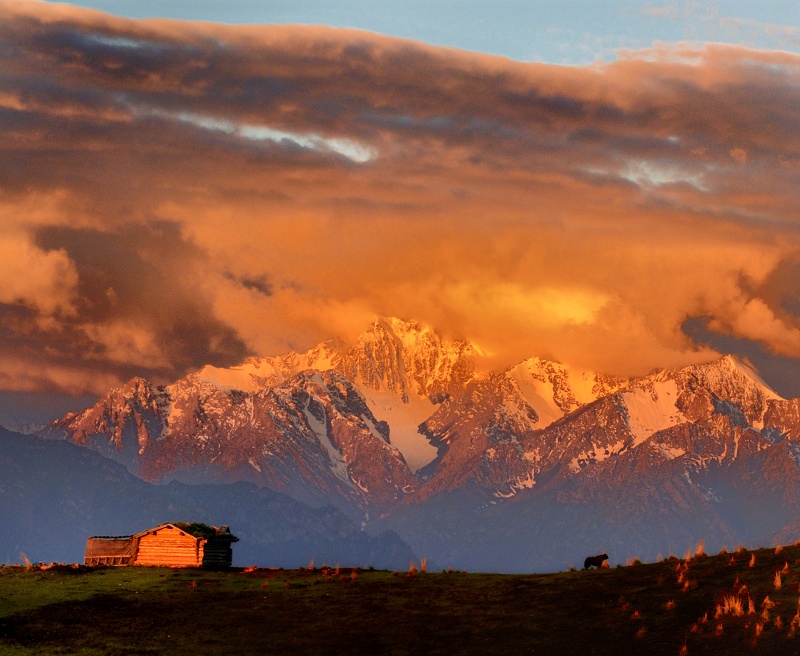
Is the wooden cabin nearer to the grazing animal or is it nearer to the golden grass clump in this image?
the grazing animal

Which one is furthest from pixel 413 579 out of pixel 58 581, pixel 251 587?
pixel 58 581

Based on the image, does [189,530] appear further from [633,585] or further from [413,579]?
[633,585]

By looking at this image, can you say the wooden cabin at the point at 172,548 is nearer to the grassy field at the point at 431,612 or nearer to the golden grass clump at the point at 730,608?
the grassy field at the point at 431,612

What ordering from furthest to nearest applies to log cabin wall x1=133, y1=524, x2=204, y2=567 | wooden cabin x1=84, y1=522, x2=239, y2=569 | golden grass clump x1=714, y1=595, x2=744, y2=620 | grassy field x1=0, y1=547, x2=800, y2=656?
wooden cabin x1=84, y1=522, x2=239, y2=569 → log cabin wall x1=133, y1=524, x2=204, y2=567 → grassy field x1=0, y1=547, x2=800, y2=656 → golden grass clump x1=714, y1=595, x2=744, y2=620

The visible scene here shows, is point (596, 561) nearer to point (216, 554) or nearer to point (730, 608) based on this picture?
point (730, 608)

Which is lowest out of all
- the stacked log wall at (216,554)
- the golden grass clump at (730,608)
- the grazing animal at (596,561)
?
the golden grass clump at (730,608)

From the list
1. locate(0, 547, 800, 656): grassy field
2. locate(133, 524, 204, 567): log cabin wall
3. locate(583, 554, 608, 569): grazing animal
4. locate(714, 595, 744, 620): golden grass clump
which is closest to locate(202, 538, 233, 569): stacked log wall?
locate(133, 524, 204, 567): log cabin wall

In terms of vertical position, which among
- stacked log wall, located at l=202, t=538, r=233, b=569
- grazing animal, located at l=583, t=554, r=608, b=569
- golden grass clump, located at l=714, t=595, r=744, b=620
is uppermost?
stacked log wall, located at l=202, t=538, r=233, b=569

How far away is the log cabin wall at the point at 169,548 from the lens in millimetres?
118750

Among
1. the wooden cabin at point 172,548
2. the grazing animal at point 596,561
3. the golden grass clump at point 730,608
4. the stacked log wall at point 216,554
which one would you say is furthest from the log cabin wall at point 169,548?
the golden grass clump at point 730,608

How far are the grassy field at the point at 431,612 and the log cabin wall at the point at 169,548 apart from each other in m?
14.2

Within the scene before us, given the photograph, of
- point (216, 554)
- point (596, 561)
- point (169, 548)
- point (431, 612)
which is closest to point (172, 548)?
point (169, 548)

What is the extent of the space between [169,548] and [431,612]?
39020 millimetres

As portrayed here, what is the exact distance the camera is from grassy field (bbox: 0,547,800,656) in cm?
7512
